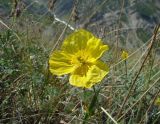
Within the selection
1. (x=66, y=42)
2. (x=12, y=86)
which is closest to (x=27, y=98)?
(x=12, y=86)

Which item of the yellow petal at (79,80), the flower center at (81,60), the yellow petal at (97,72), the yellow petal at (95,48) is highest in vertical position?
the yellow petal at (95,48)

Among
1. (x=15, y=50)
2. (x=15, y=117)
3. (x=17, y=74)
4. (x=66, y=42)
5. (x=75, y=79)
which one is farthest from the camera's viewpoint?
(x=15, y=50)

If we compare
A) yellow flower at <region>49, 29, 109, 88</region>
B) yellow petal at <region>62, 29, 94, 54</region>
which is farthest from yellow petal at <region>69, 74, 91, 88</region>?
yellow petal at <region>62, 29, 94, 54</region>

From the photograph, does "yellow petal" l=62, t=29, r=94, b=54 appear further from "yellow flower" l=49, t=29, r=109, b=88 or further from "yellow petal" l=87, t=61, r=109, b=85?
"yellow petal" l=87, t=61, r=109, b=85

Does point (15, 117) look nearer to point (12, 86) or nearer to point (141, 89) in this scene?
point (12, 86)

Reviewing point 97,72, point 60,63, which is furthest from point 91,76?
point 60,63

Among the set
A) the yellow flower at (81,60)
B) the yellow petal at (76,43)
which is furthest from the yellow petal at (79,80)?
the yellow petal at (76,43)

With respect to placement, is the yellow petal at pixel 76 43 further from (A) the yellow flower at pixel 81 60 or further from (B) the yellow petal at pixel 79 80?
(B) the yellow petal at pixel 79 80
